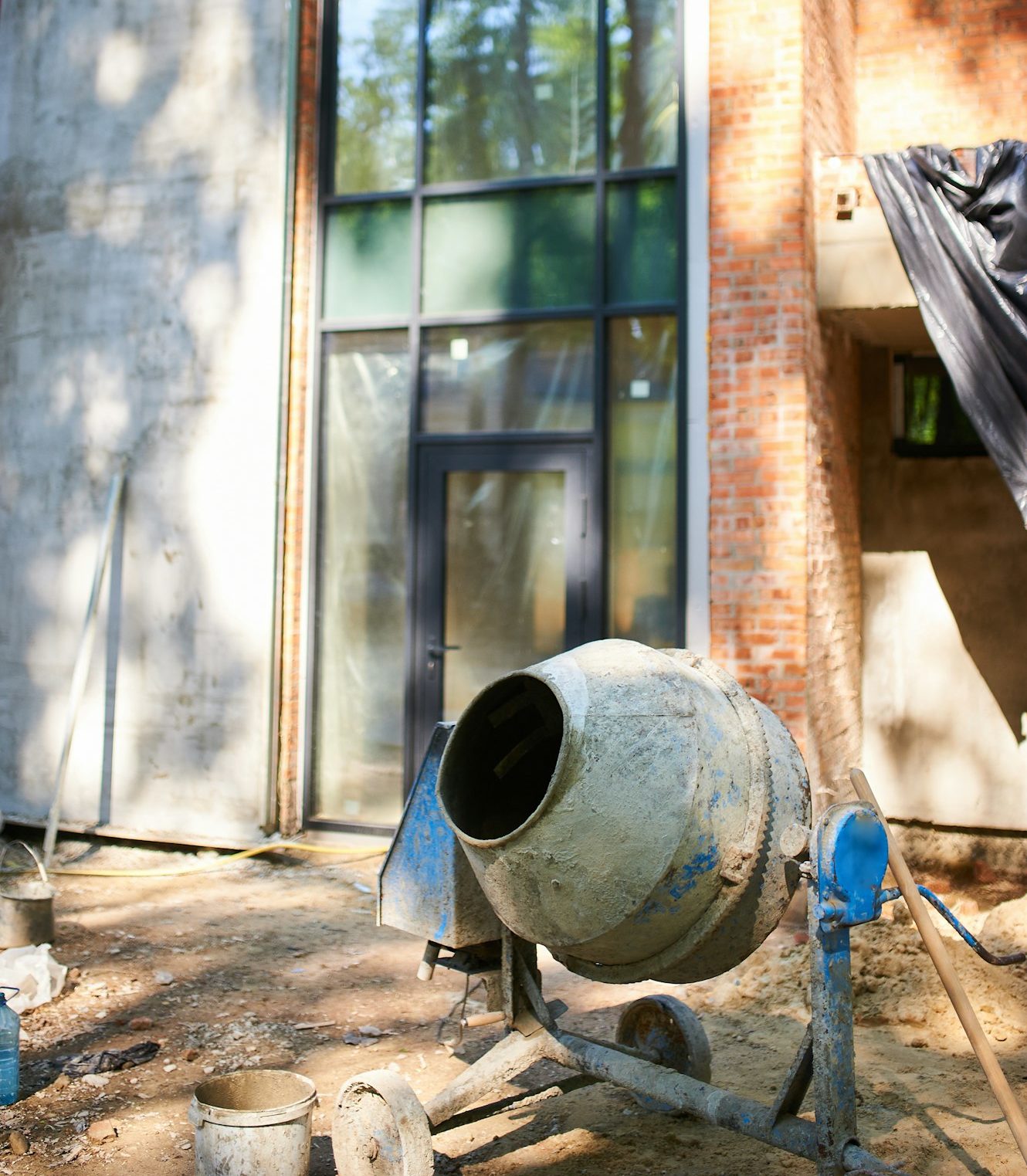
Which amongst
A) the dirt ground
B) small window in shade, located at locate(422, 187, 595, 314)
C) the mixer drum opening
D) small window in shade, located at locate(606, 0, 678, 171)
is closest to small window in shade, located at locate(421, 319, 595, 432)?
small window in shade, located at locate(422, 187, 595, 314)

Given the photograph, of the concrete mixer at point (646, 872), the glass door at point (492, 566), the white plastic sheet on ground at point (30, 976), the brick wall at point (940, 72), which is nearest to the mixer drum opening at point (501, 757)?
the concrete mixer at point (646, 872)

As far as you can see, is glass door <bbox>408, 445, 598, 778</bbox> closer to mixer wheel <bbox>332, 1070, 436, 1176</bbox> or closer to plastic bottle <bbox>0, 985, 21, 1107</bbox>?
plastic bottle <bbox>0, 985, 21, 1107</bbox>

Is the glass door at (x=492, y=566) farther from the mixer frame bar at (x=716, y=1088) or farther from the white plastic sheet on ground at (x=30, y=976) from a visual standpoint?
the mixer frame bar at (x=716, y=1088)

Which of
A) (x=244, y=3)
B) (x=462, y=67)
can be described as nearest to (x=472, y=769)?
(x=462, y=67)

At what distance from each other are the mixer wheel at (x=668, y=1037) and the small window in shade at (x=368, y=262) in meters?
4.95

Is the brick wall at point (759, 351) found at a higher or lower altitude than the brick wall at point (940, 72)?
lower

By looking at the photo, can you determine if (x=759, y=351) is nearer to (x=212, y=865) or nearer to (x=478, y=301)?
(x=478, y=301)

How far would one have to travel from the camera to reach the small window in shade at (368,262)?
8141 millimetres

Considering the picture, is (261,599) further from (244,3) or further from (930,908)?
(930,908)

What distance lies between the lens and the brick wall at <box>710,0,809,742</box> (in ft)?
22.5

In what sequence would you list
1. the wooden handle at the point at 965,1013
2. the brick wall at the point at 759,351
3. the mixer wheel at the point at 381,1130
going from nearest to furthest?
the wooden handle at the point at 965,1013 → the mixer wheel at the point at 381,1130 → the brick wall at the point at 759,351

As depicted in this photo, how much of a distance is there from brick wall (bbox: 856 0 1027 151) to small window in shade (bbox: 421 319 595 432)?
8.32 feet

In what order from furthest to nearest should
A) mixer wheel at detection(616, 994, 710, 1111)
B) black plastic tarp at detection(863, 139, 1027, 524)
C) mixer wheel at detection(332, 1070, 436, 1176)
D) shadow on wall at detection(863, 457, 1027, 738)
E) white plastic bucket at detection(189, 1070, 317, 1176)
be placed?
shadow on wall at detection(863, 457, 1027, 738) < black plastic tarp at detection(863, 139, 1027, 524) < mixer wheel at detection(616, 994, 710, 1111) < mixer wheel at detection(332, 1070, 436, 1176) < white plastic bucket at detection(189, 1070, 317, 1176)

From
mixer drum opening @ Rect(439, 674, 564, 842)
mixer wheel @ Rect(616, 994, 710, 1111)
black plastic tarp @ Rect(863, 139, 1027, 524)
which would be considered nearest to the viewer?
mixer drum opening @ Rect(439, 674, 564, 842)
